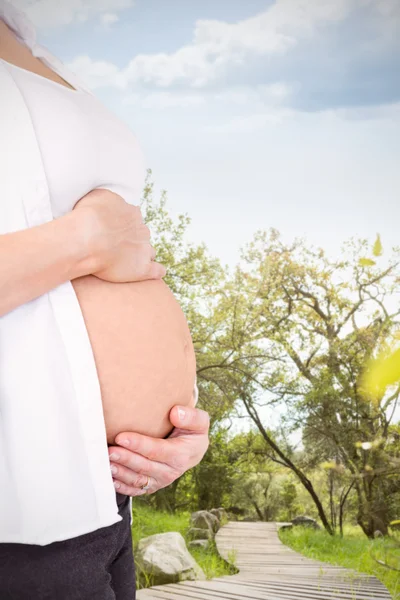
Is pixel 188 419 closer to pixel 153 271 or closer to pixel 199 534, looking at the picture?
pixel 153 271

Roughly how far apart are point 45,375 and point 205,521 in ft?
18.9

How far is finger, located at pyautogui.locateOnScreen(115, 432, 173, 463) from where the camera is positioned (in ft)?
2.37

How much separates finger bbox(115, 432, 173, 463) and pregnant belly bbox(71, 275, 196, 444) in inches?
0.8

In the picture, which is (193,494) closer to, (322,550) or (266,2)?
(322,550)

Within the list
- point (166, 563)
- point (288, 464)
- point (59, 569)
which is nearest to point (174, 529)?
point (288, 464)

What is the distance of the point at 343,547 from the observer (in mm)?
5918

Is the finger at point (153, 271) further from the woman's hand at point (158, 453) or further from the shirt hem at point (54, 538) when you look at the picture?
the shirt hem at point (54, 538)

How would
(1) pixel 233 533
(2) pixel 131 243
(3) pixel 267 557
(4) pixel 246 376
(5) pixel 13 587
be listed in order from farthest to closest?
(4) pixel 246 376 → (1) pixel 233 533 → (3) pixel 267 557 → (2) pixel 131 243 → (5) pixel 13 587

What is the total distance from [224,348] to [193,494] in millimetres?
1766

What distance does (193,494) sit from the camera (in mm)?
6883

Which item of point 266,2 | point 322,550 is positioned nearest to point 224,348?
point 322,550

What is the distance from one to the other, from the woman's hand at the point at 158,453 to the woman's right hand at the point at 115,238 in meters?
0.20

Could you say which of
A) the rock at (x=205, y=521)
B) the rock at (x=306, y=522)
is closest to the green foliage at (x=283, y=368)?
the rock at (x=306, y=522)

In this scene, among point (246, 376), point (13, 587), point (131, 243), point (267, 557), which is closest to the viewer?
point (13, 587)
